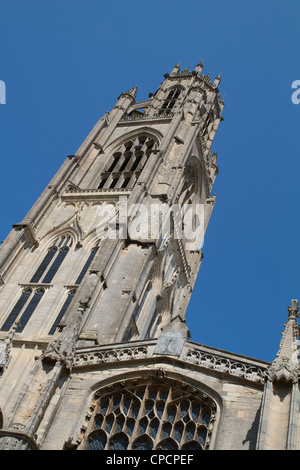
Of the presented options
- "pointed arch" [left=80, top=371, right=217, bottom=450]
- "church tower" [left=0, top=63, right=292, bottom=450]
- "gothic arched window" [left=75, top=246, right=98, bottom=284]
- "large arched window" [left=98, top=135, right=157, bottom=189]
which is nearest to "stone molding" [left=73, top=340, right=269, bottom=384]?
"church tower" [left=0, top=63, right=292, bottom=450]

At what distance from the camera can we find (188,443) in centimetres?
1585

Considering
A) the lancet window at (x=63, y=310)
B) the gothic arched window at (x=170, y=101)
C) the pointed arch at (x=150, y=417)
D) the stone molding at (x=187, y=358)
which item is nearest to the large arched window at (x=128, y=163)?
the gothic arched window at (x=170, y=101)

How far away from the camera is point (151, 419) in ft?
54.7

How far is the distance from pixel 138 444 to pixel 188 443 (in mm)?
1524

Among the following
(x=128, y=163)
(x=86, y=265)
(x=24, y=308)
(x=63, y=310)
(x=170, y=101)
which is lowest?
(x=24, y=308)

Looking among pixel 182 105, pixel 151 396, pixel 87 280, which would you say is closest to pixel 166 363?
pixel 151 396

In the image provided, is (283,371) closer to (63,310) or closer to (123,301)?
(123,301)

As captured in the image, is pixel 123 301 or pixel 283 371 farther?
pixel 123 301

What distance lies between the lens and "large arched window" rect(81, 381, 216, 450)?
16.1 m

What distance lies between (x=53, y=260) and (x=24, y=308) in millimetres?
3818

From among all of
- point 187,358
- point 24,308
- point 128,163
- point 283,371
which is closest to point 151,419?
point 187,358

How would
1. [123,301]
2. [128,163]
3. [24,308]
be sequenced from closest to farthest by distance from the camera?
[123,301]
[24,308]
[128,163]

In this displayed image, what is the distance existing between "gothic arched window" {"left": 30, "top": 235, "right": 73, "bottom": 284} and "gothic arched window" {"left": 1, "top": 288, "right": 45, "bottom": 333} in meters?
0.94

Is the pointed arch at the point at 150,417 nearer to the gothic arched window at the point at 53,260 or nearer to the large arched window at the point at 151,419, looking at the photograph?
the large arched window at the point at 151,419
